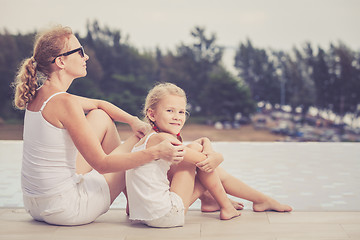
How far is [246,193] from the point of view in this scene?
207 cm

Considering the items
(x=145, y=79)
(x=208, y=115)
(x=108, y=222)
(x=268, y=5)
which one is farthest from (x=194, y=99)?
(x=108, y=222)

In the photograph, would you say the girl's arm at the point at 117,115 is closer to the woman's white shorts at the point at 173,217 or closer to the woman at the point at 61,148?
the woman at the point at 61,148

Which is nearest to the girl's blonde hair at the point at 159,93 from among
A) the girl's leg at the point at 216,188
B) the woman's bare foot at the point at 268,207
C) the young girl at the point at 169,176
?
the young girl at the point at 169,176

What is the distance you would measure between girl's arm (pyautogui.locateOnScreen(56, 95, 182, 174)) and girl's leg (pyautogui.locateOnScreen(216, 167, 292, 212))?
424 millimetres

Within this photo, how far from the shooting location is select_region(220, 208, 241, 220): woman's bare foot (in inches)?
76.9

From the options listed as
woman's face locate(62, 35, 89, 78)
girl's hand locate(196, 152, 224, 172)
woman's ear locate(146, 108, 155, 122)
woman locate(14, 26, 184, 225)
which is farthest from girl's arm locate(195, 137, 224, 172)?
woman's face locate(62, 35, 89, 78)

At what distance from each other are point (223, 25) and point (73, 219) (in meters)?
24.7

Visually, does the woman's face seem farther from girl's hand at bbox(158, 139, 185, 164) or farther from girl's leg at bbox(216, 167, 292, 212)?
girl's leg at bbox(216, 167, 292, 212)

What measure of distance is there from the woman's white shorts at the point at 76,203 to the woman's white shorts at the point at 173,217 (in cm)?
24

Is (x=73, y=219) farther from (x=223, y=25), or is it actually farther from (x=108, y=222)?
(x=223, y=25)

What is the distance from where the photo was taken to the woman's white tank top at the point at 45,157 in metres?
1.63

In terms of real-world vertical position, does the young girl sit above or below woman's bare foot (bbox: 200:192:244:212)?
above

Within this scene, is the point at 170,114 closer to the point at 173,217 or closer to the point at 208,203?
the point at 173,217

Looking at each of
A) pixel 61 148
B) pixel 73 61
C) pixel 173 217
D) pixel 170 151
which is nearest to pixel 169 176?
pixel 173 217
